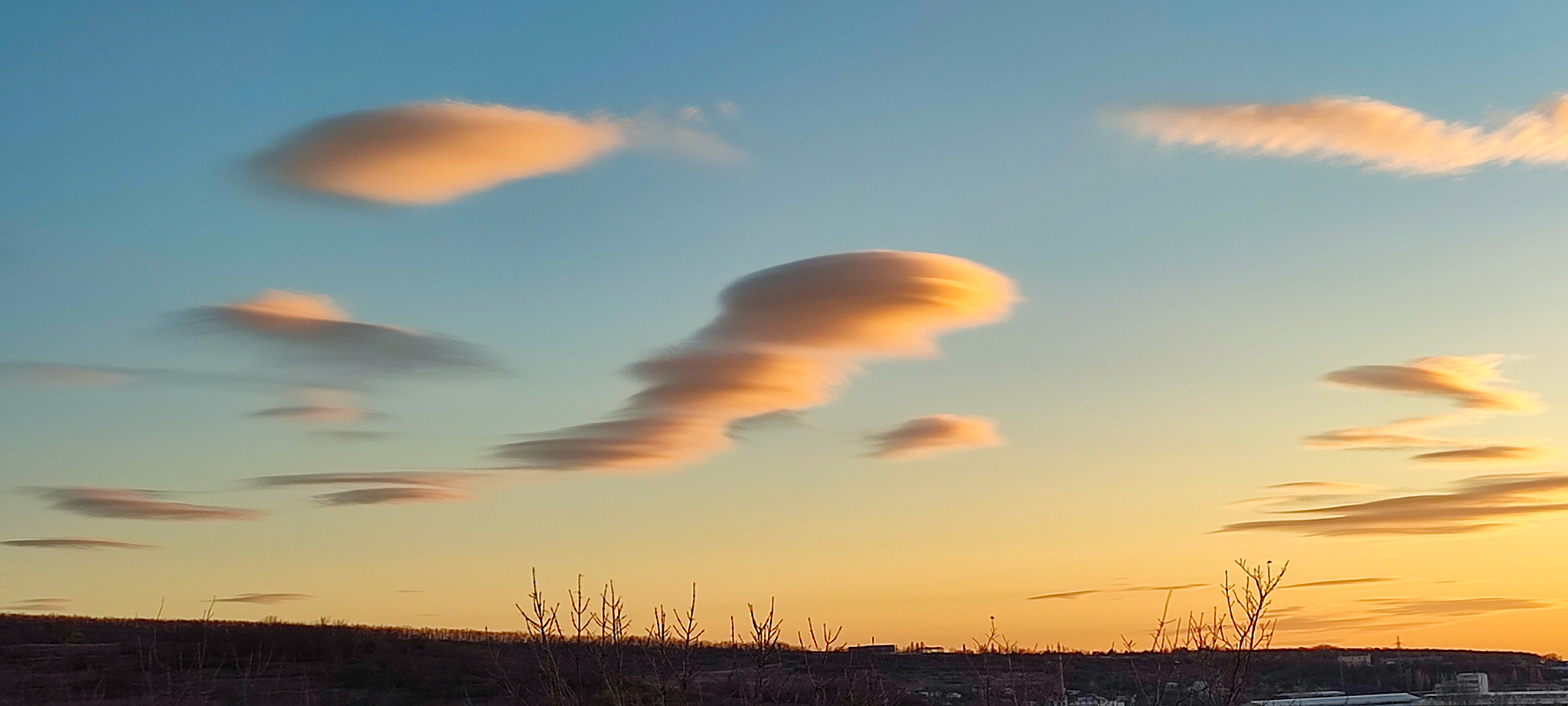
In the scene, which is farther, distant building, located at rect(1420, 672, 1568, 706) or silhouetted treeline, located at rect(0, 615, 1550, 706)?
distant building, located at rect(1420, 672, 1568, 706)

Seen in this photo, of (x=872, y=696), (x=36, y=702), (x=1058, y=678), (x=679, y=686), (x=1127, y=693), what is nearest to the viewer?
(x=1058, y=678)

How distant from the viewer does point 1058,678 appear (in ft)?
43.8

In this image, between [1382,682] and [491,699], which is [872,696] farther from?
[1382,682]

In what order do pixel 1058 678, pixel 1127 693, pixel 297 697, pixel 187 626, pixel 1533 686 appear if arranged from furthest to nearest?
1. pixel 1533 686
2. pixel 1127 693
3. pixel 187 626
4. pixel 297 697
5. pixel 1058 678

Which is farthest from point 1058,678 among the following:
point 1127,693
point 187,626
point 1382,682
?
point 1382,682

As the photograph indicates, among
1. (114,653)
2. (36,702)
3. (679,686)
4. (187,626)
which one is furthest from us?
(187,626)

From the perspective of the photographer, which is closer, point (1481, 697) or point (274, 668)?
point (274, 668)

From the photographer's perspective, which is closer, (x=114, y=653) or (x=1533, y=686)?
(x=114, y=653)

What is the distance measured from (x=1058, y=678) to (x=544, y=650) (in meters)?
4.92

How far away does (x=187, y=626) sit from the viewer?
54438 millimetres

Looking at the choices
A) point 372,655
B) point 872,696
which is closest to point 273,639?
point 372,655

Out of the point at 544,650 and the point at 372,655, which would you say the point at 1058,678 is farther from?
the point at 372,655

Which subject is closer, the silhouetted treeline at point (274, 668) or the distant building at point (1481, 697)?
the silhouetted treeline at point (274, 668)

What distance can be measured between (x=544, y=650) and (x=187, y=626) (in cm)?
4630
